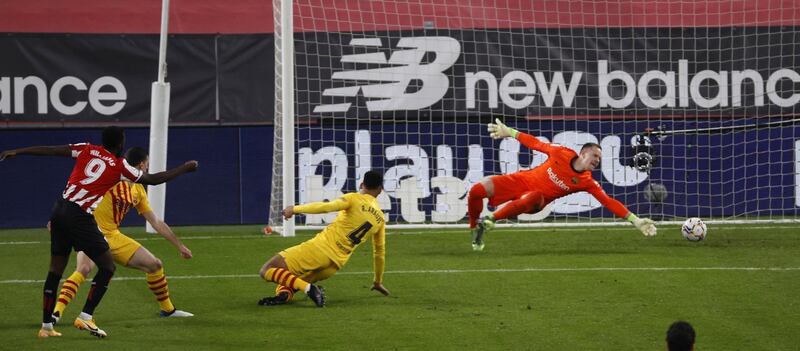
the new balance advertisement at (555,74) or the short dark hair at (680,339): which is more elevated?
the new balance advertisement at (555,74)

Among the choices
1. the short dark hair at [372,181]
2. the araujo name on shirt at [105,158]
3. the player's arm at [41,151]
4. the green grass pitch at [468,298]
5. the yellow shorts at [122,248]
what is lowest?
the green grass pitch at [468,298]

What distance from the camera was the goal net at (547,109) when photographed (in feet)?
69.6

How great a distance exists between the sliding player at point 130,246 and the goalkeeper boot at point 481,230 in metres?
5.73

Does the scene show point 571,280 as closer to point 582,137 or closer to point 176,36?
point 582,137

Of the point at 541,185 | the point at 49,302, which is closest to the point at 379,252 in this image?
the point at 49,302

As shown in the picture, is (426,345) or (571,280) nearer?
(426,345)

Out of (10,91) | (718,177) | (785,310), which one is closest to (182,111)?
(10,91)

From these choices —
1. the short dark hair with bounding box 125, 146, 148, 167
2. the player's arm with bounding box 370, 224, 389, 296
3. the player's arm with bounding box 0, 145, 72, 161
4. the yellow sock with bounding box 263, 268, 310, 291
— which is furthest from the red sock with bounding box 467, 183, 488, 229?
the player's arm with bounding box 0, 145, 72, 161

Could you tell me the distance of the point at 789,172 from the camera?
2155 centimetres

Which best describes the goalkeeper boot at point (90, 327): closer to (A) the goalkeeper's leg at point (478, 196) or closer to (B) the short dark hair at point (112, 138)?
(B) the short dark hair at point (112, 138)

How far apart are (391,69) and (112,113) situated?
4.85m

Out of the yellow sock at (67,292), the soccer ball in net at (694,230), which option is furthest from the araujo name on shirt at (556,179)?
the yellow sock at (67,292)

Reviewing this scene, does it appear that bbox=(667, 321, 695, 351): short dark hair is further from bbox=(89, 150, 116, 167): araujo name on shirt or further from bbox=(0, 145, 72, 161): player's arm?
bbox=(0, 145, 72, 161): player's arm

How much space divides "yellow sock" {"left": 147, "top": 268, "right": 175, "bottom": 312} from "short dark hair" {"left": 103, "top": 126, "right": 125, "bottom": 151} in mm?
1323
